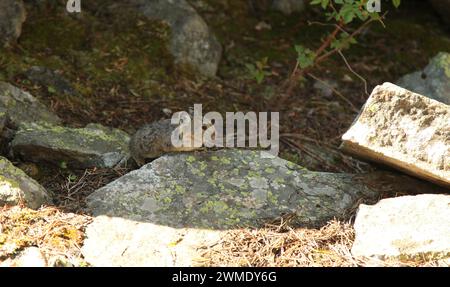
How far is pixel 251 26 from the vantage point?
6188 mm

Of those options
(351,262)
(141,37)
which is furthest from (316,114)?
(351,262)

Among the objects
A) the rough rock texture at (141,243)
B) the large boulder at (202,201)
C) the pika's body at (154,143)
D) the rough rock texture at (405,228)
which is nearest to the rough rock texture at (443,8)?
the large boulder at (202,201)

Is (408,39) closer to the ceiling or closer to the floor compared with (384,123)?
closer to the ceiling

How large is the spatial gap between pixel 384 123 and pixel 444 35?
314 cm

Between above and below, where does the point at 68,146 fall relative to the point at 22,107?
below

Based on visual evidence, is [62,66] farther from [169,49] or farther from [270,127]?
[270,127]

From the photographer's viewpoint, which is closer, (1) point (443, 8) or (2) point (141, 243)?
(2) point (141, 243)

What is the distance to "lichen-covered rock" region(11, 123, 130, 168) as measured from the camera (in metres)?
4.07

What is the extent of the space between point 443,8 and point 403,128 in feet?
10.2

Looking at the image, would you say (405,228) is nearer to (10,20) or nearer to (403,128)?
(403,128)

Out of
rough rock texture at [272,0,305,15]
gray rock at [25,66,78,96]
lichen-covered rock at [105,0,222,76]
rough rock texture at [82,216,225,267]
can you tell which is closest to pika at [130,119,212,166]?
rough rock texture at [82,216,225,267]

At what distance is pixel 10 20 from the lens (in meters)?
5.07

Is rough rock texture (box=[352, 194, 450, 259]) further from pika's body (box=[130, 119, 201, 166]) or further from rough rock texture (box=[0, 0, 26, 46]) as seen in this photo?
rough rock texture (box=[0, 0, 26, 46])

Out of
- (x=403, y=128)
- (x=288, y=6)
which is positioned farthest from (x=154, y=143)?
(x=288, y=6)
